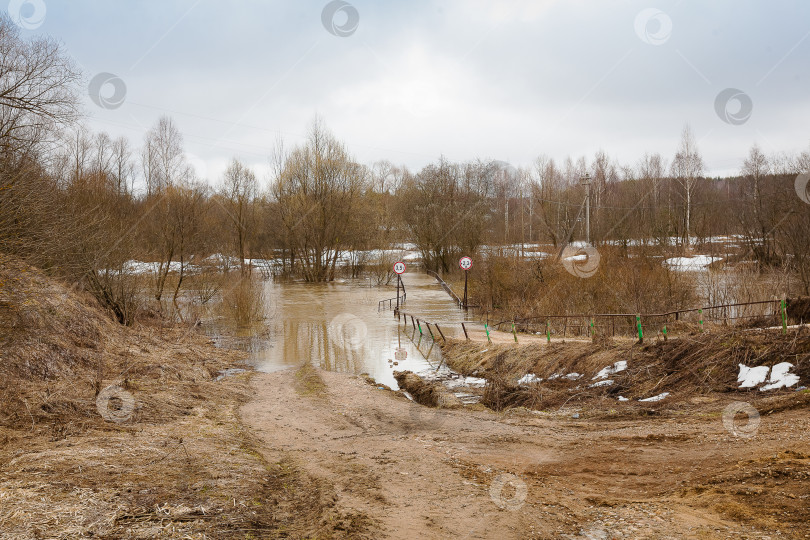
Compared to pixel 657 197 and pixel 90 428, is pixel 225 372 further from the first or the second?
pixel 657 197

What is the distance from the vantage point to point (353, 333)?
27.3 meters

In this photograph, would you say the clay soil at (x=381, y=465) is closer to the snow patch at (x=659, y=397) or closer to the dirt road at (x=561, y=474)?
the dirt road at (x=561, y=474)

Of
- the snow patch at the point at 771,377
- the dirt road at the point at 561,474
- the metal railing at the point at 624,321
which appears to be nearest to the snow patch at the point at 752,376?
the snow patch at the point at 771,377

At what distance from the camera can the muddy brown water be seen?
2053cm

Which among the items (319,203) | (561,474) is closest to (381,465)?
(561,474)

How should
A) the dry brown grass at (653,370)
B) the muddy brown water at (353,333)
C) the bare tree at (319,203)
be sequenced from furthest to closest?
the bare tree at (319,203) < the muddy brown water at (353,333) < the dry brown grass at (653,370)

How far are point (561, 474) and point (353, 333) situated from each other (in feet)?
68.4

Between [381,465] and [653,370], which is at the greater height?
[653,370]

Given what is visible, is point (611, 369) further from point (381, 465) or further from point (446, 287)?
point (446, 287)

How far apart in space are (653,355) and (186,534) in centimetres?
1130

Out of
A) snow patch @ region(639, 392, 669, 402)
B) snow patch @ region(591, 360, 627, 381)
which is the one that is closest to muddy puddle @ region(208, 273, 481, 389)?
snow patch @ region(591, 360, 627, 381)

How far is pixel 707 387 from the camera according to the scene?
36.6ft

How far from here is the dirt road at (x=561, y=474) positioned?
518cm

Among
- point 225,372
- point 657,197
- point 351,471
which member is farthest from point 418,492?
point 657,197
